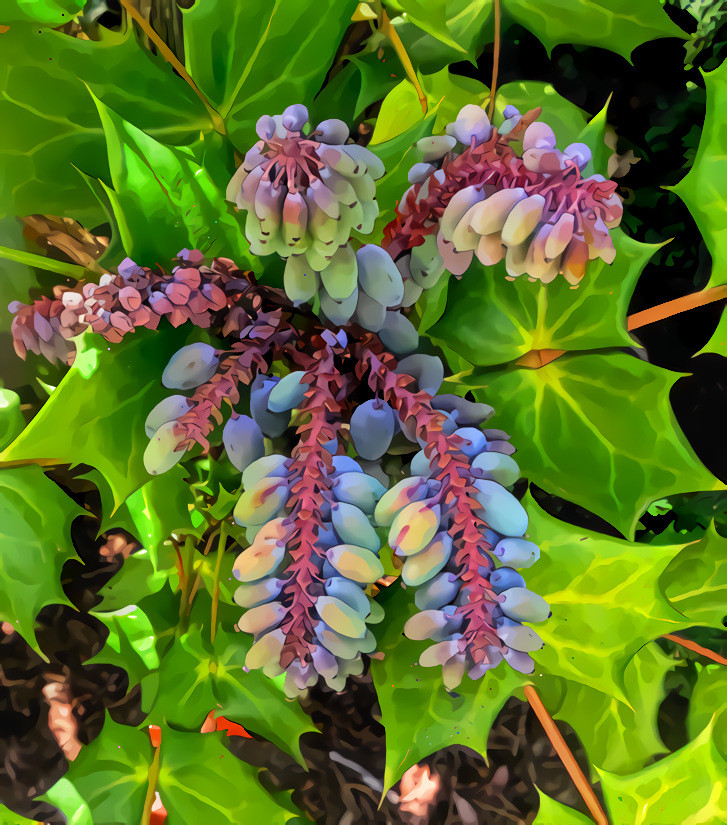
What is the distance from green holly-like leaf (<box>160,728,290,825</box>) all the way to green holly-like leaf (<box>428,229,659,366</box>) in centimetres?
34

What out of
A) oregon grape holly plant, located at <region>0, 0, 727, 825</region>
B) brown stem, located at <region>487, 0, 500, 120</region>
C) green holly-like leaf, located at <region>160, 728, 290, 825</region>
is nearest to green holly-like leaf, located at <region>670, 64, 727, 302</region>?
oregon grape holly plant, located at <region>0, 0, 727, 825</region>

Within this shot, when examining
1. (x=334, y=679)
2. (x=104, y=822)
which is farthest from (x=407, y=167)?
(x=104, y=822)

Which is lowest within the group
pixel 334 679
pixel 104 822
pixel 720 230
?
pixel 104 822

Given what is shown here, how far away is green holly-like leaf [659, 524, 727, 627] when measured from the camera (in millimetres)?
475

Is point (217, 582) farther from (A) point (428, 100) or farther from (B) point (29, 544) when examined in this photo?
(A) point (428, 100)

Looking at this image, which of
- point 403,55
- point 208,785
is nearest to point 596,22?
point 403,55

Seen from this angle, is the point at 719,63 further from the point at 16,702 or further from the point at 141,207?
the point at 16,702

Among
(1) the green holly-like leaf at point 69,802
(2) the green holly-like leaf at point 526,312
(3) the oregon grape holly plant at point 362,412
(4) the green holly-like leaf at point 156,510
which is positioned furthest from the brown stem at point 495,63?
(1) the green holly-like leaf at point 69,802

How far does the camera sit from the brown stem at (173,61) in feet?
1.35

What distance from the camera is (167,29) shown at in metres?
0.43

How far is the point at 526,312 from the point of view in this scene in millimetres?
400

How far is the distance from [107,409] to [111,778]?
31 cm

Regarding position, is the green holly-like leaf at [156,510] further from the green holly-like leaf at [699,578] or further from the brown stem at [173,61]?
the green holly-like leaf at [699,578]

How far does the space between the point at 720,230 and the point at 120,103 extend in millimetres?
391
